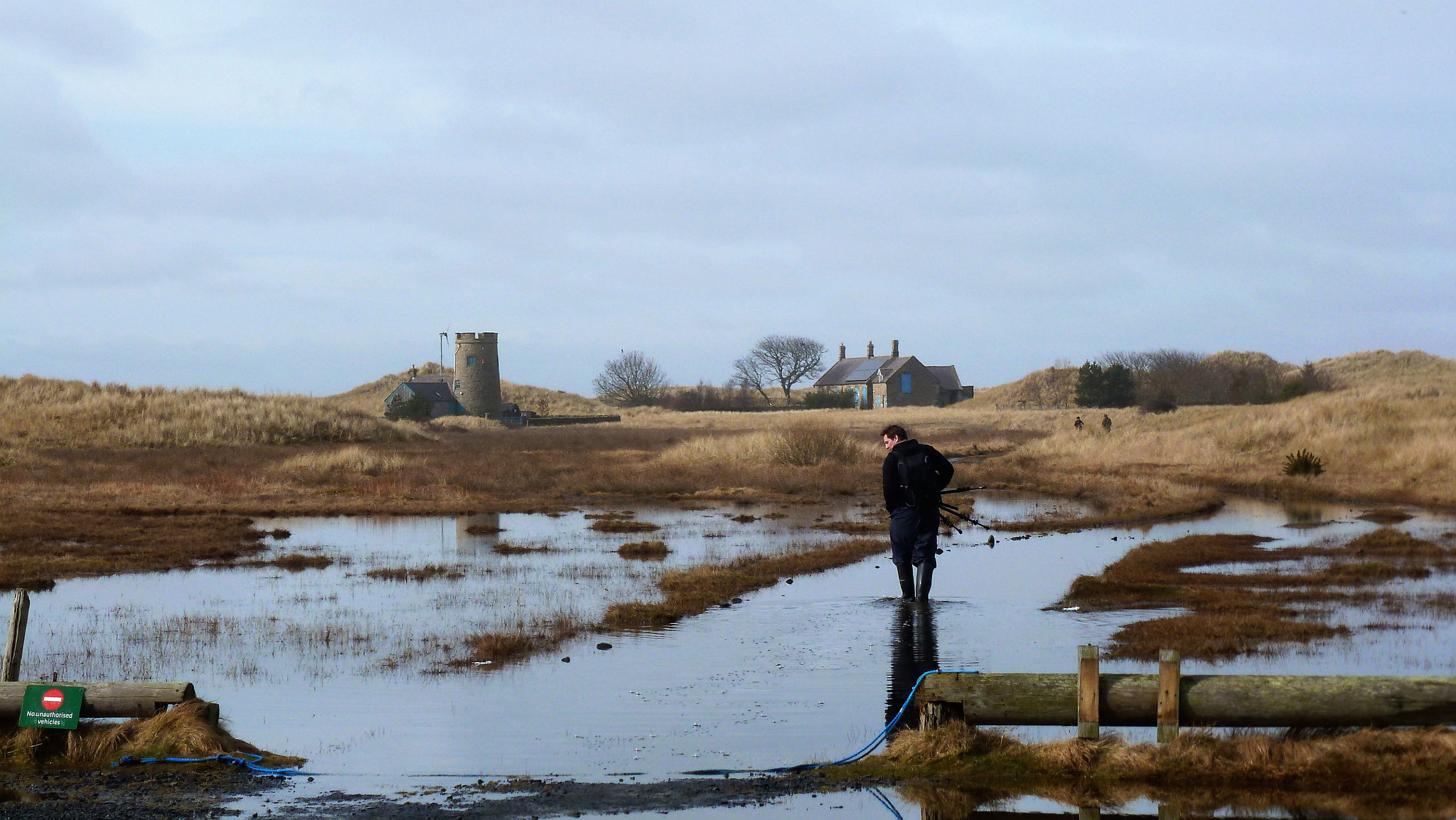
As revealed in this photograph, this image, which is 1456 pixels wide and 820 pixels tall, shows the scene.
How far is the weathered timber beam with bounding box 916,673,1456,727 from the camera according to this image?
330 inches

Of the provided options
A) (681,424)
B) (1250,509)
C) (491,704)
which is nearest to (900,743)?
(491,704)

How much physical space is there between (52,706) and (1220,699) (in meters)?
8.42

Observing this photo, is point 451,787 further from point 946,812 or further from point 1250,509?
point 1250,509

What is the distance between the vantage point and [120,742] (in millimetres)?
9055

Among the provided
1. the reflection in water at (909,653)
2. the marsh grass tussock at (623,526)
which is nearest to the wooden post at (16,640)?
the reflection in water at (909,653)

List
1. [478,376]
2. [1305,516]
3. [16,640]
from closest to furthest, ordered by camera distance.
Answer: [16,640]
[1305,516]
[478,376]

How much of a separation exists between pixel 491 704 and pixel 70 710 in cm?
348

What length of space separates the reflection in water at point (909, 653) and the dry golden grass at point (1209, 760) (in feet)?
2.10

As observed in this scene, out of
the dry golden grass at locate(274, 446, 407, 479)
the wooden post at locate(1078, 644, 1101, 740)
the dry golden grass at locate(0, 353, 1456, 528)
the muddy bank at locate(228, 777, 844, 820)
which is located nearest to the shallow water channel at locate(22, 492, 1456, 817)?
the muddy bank at locate(228, 777, 844, 820)

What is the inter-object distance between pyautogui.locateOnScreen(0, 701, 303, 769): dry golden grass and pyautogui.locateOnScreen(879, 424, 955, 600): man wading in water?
7.76 m

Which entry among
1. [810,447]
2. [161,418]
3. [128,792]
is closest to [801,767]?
[128,792]

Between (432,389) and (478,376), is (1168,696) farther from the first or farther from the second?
(432,389)

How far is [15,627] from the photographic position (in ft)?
31.6

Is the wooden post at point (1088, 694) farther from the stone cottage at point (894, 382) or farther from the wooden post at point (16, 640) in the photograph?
the stone cottage at point (894, 382)
